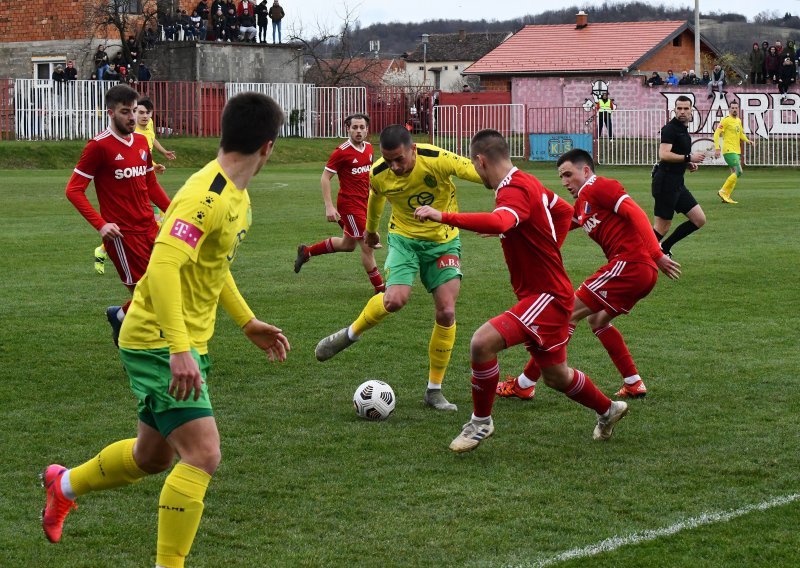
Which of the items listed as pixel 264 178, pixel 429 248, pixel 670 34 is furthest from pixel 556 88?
pixel 429 248

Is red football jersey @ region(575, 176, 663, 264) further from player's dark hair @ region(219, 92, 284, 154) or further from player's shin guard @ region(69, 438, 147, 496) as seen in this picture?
player's shin guard @ region(69, 438, 147, 496)

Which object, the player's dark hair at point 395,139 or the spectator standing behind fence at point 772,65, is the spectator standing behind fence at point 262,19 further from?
the player's dark hair at point 395,139

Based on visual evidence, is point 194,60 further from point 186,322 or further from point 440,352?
point 186,322

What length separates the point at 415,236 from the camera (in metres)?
8.52

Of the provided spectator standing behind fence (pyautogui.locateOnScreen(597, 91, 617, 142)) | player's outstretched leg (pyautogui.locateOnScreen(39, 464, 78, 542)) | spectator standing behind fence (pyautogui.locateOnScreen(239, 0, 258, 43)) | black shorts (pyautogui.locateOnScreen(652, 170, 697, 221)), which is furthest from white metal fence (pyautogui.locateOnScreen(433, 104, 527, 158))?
player's outstretched leg (pyautogui.locateOnScreen(39, 464, 78, 542))

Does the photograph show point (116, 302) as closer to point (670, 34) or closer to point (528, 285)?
point (528, 285)

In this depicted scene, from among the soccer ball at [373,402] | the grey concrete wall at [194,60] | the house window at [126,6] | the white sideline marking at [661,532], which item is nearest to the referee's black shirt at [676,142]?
the soccer ball at [373,402]

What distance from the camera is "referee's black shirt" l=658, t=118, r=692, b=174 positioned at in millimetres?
15078

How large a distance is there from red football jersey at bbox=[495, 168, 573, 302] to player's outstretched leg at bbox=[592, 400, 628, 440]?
0.77 meters

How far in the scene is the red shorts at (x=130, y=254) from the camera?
9102 millimetres

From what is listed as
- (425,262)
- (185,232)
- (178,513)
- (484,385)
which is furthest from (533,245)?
(178,513)

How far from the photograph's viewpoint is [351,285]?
14031 millimetres

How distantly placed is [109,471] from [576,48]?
6308 cm

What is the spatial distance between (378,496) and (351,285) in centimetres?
813
